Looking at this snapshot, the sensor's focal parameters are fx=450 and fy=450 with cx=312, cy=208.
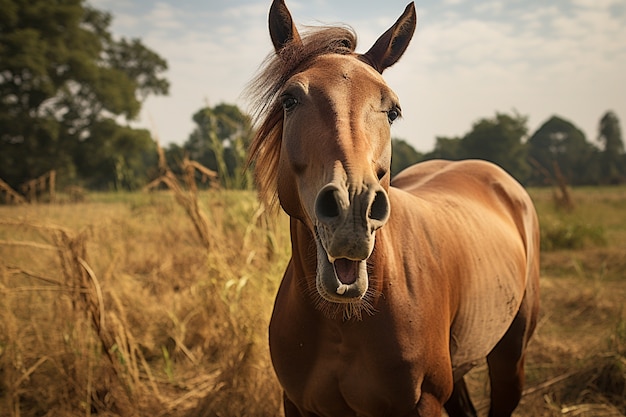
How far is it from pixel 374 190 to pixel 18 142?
67.9ft

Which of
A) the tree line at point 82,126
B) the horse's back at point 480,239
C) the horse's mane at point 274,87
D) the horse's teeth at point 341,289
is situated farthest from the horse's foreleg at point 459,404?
the tree line at point 82,126

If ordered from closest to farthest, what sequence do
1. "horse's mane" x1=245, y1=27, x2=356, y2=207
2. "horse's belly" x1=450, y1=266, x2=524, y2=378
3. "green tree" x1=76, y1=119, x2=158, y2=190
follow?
"horse's mane" x1=245, y1=27, x2=356, y2=207
"horse's belly" x1=450, y1=266, x2=524, y2=378
"green tree" x1=76, y1=119, x2=158, y2=190

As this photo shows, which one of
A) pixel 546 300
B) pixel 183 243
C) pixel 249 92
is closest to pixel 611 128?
pixel 546 300

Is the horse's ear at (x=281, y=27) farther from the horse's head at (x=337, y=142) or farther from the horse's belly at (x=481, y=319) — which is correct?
the horse's belly at (x=481, y=319)

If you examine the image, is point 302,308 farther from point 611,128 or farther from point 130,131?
point 611,128

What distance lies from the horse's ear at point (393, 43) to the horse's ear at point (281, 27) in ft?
1.03

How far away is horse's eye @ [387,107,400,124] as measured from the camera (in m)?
1.69

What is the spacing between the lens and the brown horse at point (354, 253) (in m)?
1.27

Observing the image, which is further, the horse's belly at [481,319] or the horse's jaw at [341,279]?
the horse's belly at [481,319]

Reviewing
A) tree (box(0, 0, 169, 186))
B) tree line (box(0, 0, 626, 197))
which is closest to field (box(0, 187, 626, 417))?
tree line (box(0, 0, 626, 197))

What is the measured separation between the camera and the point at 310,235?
67.8 inches

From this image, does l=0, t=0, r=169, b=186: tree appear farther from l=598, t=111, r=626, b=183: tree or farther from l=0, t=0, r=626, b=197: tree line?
l=598, t=111, r=626, b=183: tree

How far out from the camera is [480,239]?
2584 mm

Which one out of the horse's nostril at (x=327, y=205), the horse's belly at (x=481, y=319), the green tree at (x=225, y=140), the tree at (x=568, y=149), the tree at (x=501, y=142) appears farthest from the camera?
the tree at (x=568, y=149)
